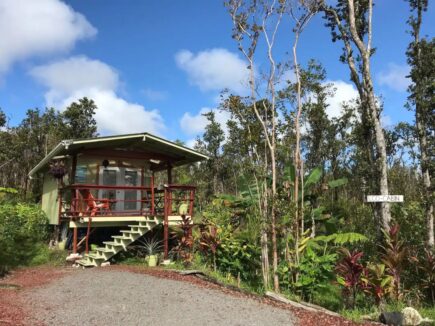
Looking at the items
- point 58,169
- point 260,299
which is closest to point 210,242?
point 260,299

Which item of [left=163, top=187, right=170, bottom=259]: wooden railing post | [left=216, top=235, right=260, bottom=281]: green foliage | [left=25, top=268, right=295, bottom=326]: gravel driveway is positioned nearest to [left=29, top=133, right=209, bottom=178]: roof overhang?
[left=163, top=187, right=170, bottom=259]: wooden railing post

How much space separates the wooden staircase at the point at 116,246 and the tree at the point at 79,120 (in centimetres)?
2075

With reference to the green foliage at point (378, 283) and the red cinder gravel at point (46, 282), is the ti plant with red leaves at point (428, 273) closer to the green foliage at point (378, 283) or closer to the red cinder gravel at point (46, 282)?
the green foliage at point (378, 283)

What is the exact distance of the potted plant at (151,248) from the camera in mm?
13070

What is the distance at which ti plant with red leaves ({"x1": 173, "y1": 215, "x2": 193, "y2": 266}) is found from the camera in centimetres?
1241

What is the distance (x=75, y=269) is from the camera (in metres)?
12.6

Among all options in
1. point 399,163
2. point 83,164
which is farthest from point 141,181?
point 399,163

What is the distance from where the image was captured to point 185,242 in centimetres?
1298

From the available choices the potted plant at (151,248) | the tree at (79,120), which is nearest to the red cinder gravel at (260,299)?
the potted plant at (151,248)

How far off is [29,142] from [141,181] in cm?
1786

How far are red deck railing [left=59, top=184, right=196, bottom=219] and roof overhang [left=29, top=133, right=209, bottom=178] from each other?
132cm

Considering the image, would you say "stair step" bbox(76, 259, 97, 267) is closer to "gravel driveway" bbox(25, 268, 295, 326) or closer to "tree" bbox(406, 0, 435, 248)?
"gravel driveway" bbox(25, 268, 295, 326)

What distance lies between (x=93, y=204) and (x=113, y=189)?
0.83m

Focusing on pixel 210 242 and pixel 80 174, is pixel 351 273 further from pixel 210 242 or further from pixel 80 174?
pixel 80 174
